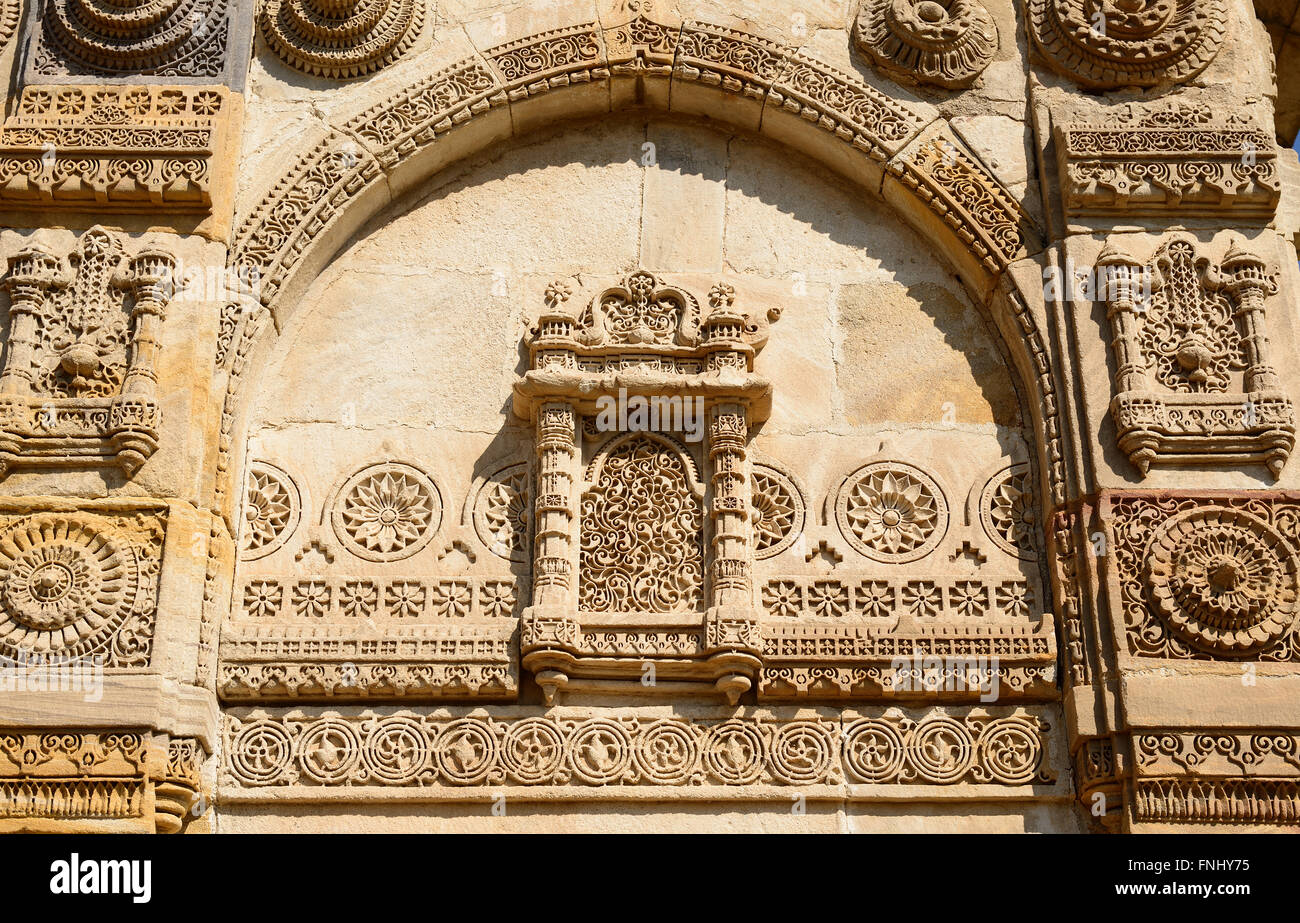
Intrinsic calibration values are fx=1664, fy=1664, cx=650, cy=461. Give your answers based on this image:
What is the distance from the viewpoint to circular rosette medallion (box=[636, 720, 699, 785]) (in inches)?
238

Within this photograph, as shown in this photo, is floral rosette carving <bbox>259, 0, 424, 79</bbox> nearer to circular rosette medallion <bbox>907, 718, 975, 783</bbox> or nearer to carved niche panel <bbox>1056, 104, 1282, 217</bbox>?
carved niche panel <bbox>1056, 104, 1282, 217</bbox>

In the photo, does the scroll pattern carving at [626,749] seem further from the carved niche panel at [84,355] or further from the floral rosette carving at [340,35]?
the floral rosette carving at [340,35]

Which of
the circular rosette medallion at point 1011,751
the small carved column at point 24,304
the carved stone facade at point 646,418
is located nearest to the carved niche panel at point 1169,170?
the carved stone facade at point 646,418

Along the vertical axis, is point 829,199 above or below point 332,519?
above

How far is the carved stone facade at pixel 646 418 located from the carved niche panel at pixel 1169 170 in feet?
0.06

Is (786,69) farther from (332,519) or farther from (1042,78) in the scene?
(332,519)

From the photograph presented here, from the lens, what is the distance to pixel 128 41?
7043 millimetres

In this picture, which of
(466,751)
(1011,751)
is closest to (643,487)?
(466,751)

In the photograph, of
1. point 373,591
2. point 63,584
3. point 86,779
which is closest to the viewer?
point 86,779

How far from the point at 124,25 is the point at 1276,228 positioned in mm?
4891

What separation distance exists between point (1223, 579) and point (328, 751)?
3323 millimetres

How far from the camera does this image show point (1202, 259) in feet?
22.0

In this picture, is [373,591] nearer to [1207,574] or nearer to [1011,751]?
[1011,751]

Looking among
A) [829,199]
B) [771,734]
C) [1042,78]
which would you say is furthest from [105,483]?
[1042,78]
